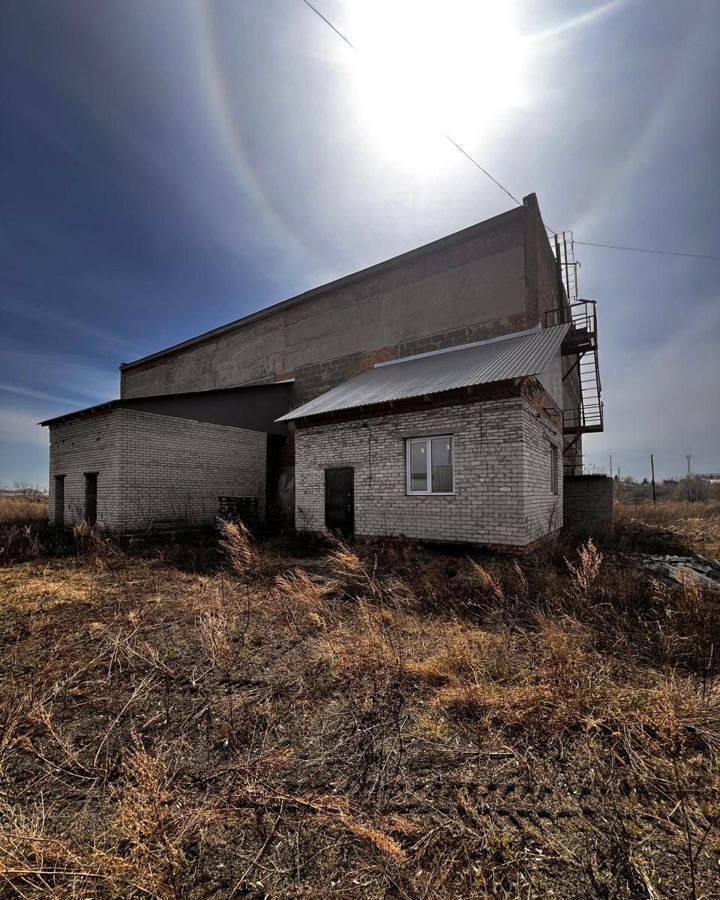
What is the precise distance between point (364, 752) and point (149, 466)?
11455 millimetres

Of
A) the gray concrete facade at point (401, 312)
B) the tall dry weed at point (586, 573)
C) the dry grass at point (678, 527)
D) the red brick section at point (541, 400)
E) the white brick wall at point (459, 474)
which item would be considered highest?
the gray concrete facade at point (401, 312)

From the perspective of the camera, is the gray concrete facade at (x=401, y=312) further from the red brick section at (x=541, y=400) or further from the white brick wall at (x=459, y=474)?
the white brick wall at (x=459, y=474)

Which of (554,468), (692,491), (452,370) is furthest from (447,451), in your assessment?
(692,491)

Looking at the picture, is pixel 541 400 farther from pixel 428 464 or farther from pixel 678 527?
pixel 678 527

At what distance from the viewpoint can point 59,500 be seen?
13.5m

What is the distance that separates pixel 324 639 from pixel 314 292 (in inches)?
578

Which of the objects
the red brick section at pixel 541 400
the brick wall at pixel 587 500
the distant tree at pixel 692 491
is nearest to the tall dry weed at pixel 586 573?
the red brick section at pixel 541 400

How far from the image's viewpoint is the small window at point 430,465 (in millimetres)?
8641

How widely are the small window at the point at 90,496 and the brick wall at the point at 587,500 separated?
575 inches

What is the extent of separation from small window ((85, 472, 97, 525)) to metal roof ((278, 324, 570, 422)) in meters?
6.52

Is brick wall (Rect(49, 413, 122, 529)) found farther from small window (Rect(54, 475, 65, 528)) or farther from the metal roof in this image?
the metal roof

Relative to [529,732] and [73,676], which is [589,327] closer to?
[529,732]

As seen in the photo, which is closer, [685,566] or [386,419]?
[685,566]

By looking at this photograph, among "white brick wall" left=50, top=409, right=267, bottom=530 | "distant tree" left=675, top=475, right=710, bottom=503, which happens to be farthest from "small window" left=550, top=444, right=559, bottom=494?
"distant tree" left=675, top=475, right=710, bottom=503
